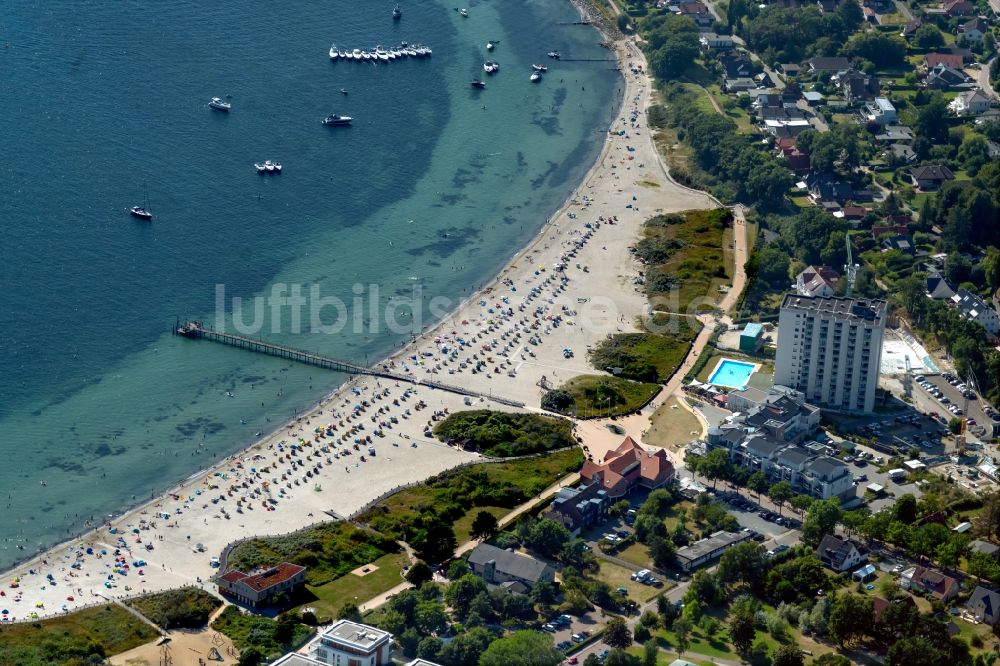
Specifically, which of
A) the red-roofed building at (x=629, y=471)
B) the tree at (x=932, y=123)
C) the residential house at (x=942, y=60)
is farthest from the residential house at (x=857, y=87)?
the red-roofed building at (x=629, y=471)

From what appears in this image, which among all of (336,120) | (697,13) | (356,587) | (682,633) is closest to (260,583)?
(356,587)

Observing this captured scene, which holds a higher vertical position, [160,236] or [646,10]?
[646,10]

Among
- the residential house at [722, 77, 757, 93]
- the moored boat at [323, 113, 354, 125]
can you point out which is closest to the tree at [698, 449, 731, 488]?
the moored boat at [323, 113, 354, 125]

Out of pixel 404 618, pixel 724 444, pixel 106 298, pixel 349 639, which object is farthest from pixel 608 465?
pixel 106 298

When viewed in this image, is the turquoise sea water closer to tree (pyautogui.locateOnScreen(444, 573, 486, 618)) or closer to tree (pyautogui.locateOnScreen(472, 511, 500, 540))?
tree (pyautogui.locateOnScreen(472, 511, 500, 540))

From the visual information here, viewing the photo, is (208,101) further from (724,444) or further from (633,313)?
(724,444)

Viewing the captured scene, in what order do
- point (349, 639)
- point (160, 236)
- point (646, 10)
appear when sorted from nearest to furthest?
1. point (349, 639)
2. point (160, 236)
3. point (646, 10)
